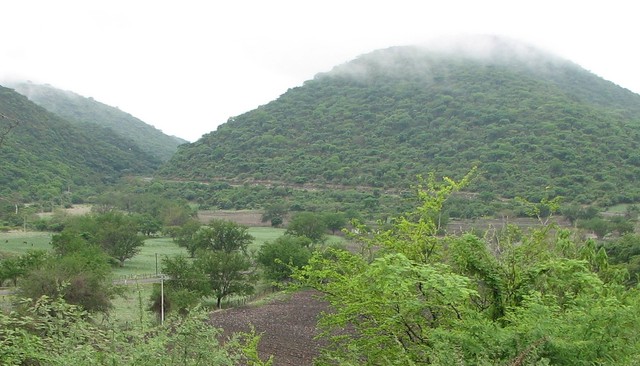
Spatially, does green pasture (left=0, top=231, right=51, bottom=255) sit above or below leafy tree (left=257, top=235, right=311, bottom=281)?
below

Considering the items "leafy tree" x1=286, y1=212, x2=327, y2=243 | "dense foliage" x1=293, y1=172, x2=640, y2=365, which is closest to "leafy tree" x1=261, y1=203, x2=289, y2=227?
"leafy tree" x1=286, y1=212, x2=327, y2=243

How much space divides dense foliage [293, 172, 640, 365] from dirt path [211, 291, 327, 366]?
1057 centimetres

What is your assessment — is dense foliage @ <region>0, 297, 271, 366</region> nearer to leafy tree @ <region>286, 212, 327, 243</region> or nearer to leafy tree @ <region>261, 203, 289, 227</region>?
leafy tree @ <region>286, 212, 327, 243</region>

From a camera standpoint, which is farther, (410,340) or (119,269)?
(119,269)

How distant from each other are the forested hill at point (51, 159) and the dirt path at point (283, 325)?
5435cm

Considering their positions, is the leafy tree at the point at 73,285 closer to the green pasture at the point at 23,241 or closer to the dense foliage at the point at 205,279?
the dense foliage at the point at 205,279

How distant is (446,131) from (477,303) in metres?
91.9

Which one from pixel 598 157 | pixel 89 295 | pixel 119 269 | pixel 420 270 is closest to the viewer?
pixel 420 270

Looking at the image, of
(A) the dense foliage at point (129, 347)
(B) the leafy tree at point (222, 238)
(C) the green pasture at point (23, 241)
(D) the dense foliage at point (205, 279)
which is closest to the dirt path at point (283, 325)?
(D) the dense foliage at point (205, 279)

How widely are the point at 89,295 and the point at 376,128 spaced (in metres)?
85.2

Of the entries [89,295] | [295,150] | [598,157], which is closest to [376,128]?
[295,150]

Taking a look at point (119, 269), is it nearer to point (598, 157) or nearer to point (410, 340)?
point (410, 340)

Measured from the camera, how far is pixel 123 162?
5315 inches

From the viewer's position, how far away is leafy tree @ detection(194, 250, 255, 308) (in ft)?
120
